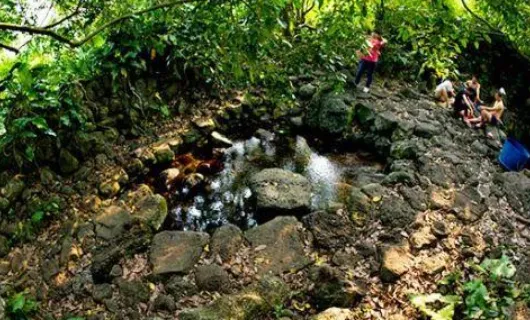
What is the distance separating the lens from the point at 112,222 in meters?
6.61

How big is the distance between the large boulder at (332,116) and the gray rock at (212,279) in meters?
5.33

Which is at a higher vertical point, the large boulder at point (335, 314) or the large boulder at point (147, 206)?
the large boulder at point (147, 206)

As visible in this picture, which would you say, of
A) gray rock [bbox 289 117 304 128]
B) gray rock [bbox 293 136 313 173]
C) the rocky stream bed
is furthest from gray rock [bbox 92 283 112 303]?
gray rock [bbox 289 117 304 128]

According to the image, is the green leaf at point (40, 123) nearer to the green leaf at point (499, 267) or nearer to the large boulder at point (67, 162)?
the large boulder at point (67, 162)

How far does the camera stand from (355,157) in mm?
9797

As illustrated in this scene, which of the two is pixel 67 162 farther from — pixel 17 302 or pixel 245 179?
pixel 245 179

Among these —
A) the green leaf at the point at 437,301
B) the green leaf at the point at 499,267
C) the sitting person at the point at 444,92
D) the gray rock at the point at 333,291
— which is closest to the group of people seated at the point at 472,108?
the sitting person at the point at 444,92

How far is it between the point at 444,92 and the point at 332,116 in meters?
3.30

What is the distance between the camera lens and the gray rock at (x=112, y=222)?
21.1ft

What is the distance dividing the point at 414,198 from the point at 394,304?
7.34ft

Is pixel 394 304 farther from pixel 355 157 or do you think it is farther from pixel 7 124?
pixel 7 124

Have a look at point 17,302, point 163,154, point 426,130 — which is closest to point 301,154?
point 426,130

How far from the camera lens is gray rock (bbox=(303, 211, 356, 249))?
21.5ft

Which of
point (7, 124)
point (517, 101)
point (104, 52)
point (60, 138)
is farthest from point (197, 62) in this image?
point (517, 101)
